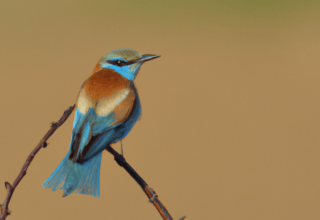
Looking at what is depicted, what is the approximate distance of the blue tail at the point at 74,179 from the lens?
59 cm

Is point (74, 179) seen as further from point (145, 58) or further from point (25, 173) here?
point (145, 58)

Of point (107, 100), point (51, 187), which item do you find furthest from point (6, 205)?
point (107, 100)

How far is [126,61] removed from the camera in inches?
28.4

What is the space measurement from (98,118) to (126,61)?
0.17 m

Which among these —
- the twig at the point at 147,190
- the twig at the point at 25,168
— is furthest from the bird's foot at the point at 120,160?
the twig at the point at 25,168

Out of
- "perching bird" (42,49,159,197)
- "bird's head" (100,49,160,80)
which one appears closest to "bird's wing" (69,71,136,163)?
"perching bird" (42,49,159,197)

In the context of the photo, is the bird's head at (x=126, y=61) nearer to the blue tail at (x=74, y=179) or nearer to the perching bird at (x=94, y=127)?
the perching bird at (x=94, y=127)

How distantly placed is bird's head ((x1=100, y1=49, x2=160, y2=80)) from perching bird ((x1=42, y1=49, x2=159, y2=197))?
2.1 inches

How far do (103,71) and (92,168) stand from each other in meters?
0.22

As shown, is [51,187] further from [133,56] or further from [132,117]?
[133,56]

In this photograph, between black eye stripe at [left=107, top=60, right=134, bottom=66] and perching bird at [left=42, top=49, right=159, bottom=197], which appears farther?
black eye stripe at [left=107, top=60, right=134, bottom=66]

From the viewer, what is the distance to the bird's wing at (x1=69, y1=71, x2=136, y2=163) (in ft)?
1.99

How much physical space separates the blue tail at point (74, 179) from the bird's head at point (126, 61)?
8.7 inches

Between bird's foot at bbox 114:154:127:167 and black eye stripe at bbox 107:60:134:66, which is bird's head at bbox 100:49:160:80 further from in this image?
bird's foot at bbox 114:154:127:167
